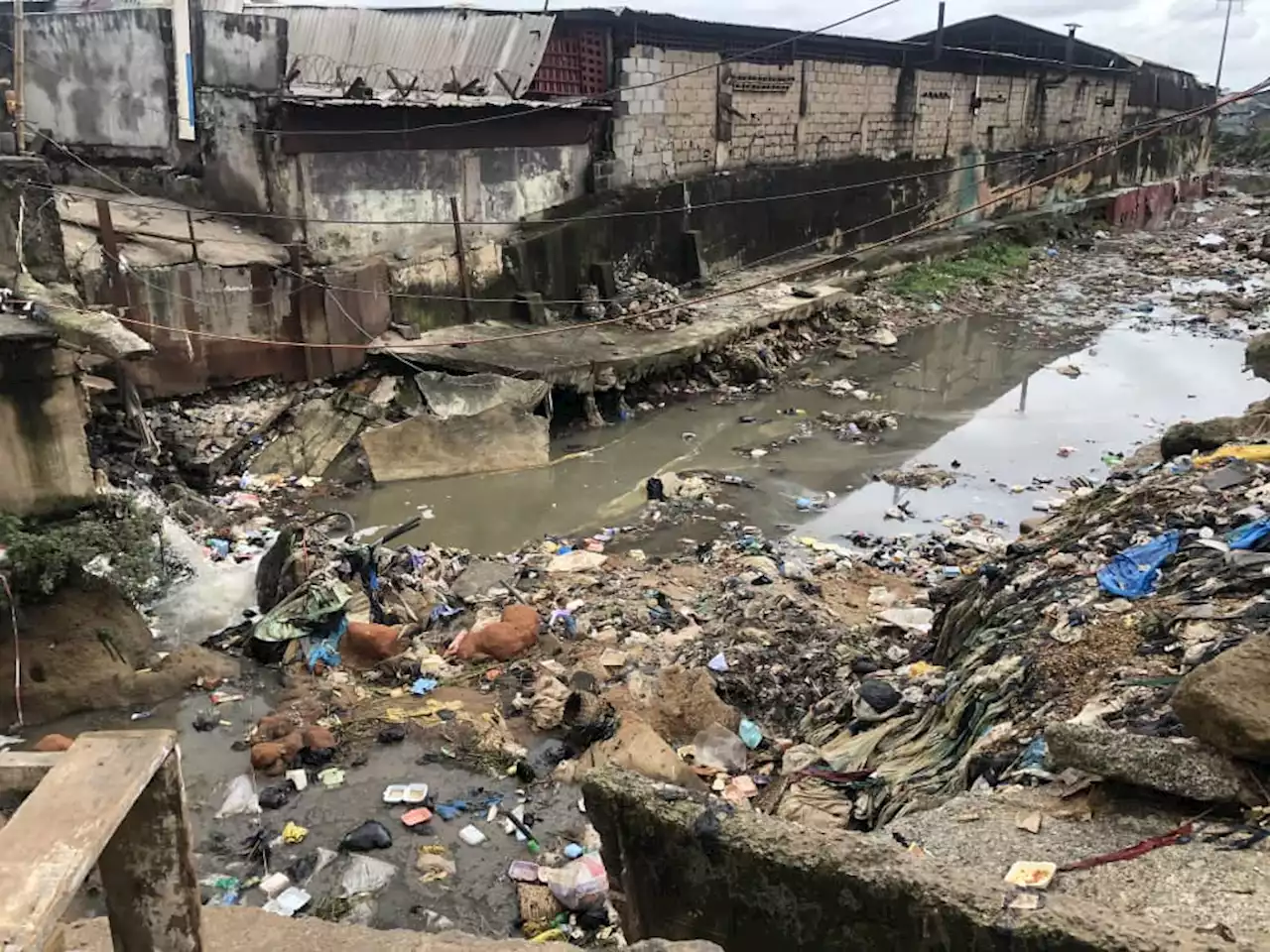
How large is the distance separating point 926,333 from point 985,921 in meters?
13.2

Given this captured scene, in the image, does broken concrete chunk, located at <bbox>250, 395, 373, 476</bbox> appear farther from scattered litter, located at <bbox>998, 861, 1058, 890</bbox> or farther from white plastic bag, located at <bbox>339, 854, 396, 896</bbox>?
scattered litter, located at <bbox>998, 861, 1058, 890</bbox>

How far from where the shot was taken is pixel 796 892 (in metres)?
2.55

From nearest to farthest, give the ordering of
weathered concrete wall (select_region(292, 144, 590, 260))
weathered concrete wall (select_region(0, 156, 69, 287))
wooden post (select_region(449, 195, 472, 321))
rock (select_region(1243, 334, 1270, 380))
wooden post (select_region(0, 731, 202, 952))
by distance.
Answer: wooden post (select_region(0, 731, 202, 952))
weathered concrete wall (select_region(0, 156, 69, 287))
rock (select_region(1243, 334, 1270, 380))
weathered concrete wall (select_region(292, 144, 590, 260))
wooden post (select_region(449, 195, 472, 321))

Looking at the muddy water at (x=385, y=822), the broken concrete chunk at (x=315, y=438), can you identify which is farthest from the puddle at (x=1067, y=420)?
the broken concrete chunk at (x=315, y=438)

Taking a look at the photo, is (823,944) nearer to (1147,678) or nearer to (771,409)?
(1147,678)

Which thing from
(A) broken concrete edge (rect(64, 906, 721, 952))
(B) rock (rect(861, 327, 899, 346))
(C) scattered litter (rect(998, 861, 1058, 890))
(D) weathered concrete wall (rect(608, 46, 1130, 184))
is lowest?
(B) rock (rect(861, 327, 899, 346))

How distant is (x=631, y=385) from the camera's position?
10898mm

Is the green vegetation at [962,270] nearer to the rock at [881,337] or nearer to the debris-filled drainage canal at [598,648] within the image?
the rock at [881,337]

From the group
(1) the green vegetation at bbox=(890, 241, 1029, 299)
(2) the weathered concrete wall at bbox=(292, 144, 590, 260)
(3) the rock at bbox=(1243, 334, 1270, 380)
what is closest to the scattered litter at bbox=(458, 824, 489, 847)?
(3) the rock at bbox=(1243, 334, 1270, 380)

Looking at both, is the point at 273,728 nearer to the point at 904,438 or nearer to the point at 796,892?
the point at 796,892

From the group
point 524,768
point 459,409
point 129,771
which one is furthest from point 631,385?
point 129,771

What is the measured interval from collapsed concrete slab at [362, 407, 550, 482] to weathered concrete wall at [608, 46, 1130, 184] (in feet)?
15.9

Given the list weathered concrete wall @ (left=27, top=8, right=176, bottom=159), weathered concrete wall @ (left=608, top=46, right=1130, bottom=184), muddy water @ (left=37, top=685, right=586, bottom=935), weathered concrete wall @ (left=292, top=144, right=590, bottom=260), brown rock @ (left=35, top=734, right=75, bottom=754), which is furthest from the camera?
weathered concrete wall @ (left=608, top=46, right=1130, bottom=184)

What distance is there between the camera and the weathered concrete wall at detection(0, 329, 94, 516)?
5016 millimetres
